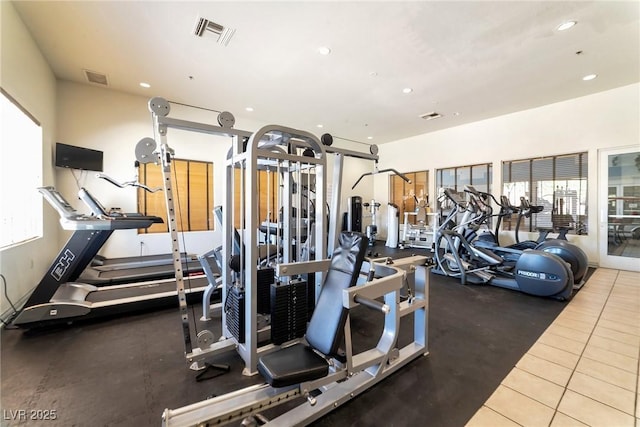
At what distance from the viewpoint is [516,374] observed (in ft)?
6.57

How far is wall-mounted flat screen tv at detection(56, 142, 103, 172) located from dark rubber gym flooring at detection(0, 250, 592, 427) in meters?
3.17

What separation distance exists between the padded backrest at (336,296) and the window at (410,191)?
21.9ft

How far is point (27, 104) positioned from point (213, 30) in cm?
265

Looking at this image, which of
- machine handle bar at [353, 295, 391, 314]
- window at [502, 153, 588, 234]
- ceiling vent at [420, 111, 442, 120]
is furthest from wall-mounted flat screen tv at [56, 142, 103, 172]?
window at [502, 153, 588, 234]

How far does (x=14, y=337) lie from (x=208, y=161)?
446 centimetres

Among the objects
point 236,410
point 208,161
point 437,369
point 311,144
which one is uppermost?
point 208,161

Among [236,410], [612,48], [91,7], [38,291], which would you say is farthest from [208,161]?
[612,48]

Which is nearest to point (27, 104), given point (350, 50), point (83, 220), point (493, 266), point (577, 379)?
point (83, 220)

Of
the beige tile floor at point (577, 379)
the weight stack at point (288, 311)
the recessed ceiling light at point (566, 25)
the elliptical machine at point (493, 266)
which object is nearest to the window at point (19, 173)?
the weight stack at point (288, 311)

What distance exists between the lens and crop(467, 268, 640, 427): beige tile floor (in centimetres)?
159

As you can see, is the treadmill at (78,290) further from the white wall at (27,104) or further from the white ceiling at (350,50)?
the white ceiling at (350,50)

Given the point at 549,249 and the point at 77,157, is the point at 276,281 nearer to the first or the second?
the point at 549,249

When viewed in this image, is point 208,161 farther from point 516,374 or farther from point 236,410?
point 516,374

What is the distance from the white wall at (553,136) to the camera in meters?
4.95
